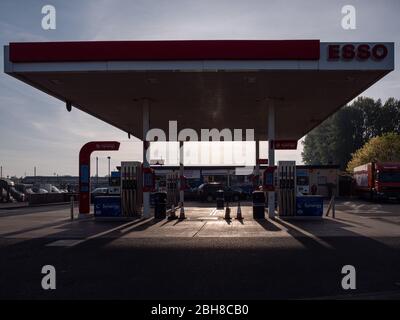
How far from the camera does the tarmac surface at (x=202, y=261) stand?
7.18 m

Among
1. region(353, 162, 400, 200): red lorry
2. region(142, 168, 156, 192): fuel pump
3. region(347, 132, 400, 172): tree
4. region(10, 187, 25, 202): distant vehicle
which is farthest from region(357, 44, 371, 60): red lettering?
region(347, 132, 400, 172): tree

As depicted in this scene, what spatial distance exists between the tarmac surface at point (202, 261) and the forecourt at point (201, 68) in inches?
221

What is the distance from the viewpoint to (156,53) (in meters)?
15.8

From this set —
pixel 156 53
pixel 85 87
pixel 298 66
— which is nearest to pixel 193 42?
pixel 156 53

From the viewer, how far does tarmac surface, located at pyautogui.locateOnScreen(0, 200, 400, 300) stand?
23.6ft

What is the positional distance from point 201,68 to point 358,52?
219 inches

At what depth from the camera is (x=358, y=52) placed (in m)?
15.7

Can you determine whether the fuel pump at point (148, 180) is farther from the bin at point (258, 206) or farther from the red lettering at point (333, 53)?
the red lettering at point (333, 53)

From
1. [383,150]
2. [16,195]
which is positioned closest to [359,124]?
[383,150]

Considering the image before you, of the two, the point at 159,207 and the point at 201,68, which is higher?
the point at 201,68

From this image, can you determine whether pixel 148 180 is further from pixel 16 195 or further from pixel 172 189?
pixel 16 195

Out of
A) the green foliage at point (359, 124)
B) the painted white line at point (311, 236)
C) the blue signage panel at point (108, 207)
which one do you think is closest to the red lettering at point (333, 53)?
the painted white line at point (311, 236)
